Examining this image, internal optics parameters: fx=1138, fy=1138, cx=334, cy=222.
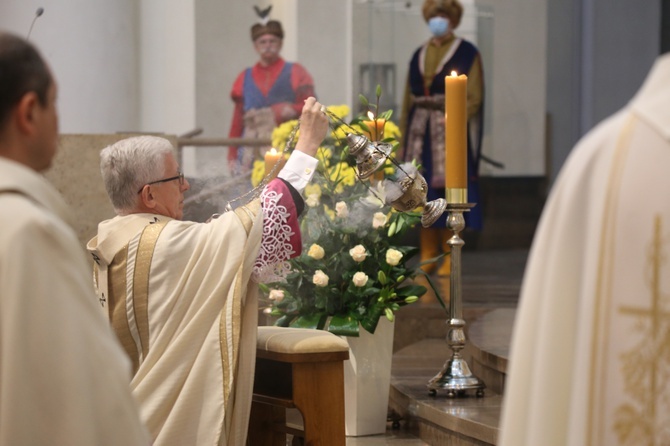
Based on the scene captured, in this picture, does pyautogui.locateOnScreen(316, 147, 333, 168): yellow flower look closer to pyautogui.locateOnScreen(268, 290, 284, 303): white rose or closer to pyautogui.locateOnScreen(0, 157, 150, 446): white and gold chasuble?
pyautogui.locateOnScreen(268, 290, 284, 303): white rose

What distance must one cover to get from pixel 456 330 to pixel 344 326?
0.38m

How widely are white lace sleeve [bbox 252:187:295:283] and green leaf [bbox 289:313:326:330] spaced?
66 cm

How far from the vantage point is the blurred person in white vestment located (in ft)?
5.84

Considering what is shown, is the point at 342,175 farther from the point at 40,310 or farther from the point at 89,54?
the point at 89,54

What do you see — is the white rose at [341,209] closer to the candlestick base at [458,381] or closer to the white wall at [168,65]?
the candlestick base at [458,381]

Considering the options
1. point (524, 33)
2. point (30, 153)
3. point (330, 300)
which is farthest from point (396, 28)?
point (30, 153)

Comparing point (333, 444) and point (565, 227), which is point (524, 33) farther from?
point (565, 227)

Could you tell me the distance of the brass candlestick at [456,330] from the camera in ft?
12.3

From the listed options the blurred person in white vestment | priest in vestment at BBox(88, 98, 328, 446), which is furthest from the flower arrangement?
the blurred person in white vestment

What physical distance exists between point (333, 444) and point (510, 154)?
26.0ft

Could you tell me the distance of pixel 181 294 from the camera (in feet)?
10.3

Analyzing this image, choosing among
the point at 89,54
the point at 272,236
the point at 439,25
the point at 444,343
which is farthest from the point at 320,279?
the point at 89,54

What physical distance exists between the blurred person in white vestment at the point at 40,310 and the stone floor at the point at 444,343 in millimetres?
1806

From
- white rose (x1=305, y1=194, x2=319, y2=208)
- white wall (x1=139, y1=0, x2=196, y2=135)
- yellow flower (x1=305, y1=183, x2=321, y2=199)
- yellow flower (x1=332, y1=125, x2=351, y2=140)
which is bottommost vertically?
white rose (x1=305, y1=194, x2=319, y2=208)
